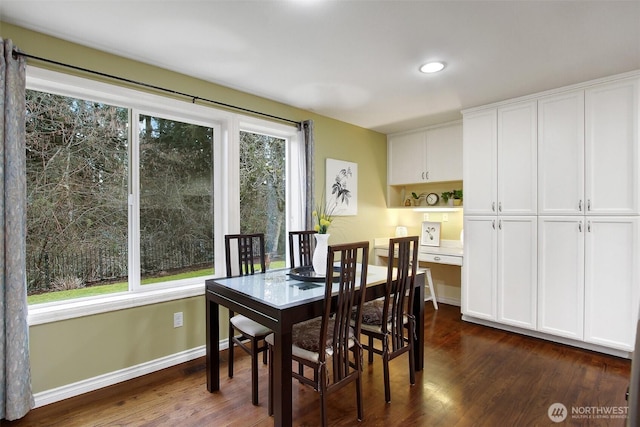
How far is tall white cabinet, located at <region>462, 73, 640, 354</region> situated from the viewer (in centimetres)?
277

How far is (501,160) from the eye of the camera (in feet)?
11.3

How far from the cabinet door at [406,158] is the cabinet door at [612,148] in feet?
6.10

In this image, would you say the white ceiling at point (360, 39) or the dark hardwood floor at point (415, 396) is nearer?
the white ceiling at point (360, 39)

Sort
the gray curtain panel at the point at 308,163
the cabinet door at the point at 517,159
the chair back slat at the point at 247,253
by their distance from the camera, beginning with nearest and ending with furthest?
the chair back slat at the point at 247,253, the cabinet door at the point at 517,159, the gray curtain panel at the point at 308,163

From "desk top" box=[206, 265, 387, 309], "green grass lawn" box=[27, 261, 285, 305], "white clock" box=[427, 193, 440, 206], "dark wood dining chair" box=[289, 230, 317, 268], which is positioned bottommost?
"green grass lawn" box=[27, 261, 285, 305]

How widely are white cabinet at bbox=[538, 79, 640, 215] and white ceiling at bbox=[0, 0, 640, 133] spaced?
0.68ft

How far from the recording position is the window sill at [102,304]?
214cm

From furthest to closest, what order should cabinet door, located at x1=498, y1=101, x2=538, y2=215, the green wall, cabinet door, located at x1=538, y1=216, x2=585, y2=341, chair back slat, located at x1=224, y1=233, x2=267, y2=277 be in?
cabinet door, located at x1=498, y1=101, x2=538, y2=215
cabinet door, located at x1=538, y1=216, x2=585, y2=341
chair back slat, located at x1=224, y1=233, x2=267, y2=277
the green wall

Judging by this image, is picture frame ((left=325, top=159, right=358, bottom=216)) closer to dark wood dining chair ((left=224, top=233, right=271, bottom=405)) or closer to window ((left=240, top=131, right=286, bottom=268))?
window ((left=240, top=131, right=286, bottom=268))

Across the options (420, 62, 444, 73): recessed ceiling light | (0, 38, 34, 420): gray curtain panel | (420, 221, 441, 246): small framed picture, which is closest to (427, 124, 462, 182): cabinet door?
(420, 221, 441, 246): small framed picture

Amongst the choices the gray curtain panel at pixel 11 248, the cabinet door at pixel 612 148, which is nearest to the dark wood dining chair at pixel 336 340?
the gray curtain panel at pixel 11 248

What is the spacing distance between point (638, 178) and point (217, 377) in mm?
3683

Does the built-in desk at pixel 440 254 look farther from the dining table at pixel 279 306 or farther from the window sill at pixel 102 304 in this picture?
the window sill at pixel 102 304

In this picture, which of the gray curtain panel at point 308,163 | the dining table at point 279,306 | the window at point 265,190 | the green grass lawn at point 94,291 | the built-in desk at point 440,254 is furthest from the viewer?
the built-in desk at point 440,254
